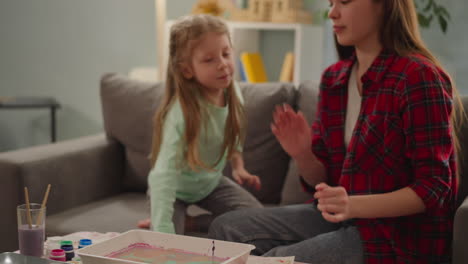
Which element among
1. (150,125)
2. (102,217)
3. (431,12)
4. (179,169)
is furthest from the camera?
(431,12)

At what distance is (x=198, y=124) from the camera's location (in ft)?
6.26

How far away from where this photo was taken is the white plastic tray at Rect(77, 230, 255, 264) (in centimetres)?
121

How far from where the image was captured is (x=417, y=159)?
146 cm

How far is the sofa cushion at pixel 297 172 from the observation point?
2.25 meters

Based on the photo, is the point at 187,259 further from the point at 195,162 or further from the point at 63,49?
the point at 63,49

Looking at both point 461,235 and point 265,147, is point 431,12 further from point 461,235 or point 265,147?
point 461,235

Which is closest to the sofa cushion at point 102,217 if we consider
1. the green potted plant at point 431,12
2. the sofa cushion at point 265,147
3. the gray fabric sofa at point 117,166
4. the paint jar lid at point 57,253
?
the gray fabric sofa at point 117,166

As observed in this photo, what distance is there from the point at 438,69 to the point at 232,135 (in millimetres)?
720

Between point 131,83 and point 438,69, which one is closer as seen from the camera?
point 438,69

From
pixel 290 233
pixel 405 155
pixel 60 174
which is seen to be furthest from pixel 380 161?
pixel 60 174

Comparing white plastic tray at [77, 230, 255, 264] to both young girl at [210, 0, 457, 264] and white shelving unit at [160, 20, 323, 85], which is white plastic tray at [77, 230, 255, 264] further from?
white shelving unit at [160, 20, 323, 85]

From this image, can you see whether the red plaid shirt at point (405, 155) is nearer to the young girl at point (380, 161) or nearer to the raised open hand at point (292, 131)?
the young girl at point (380, 161)

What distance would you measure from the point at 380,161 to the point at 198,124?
0.61m

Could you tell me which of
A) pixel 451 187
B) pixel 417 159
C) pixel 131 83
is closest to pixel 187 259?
pixel 417 159
